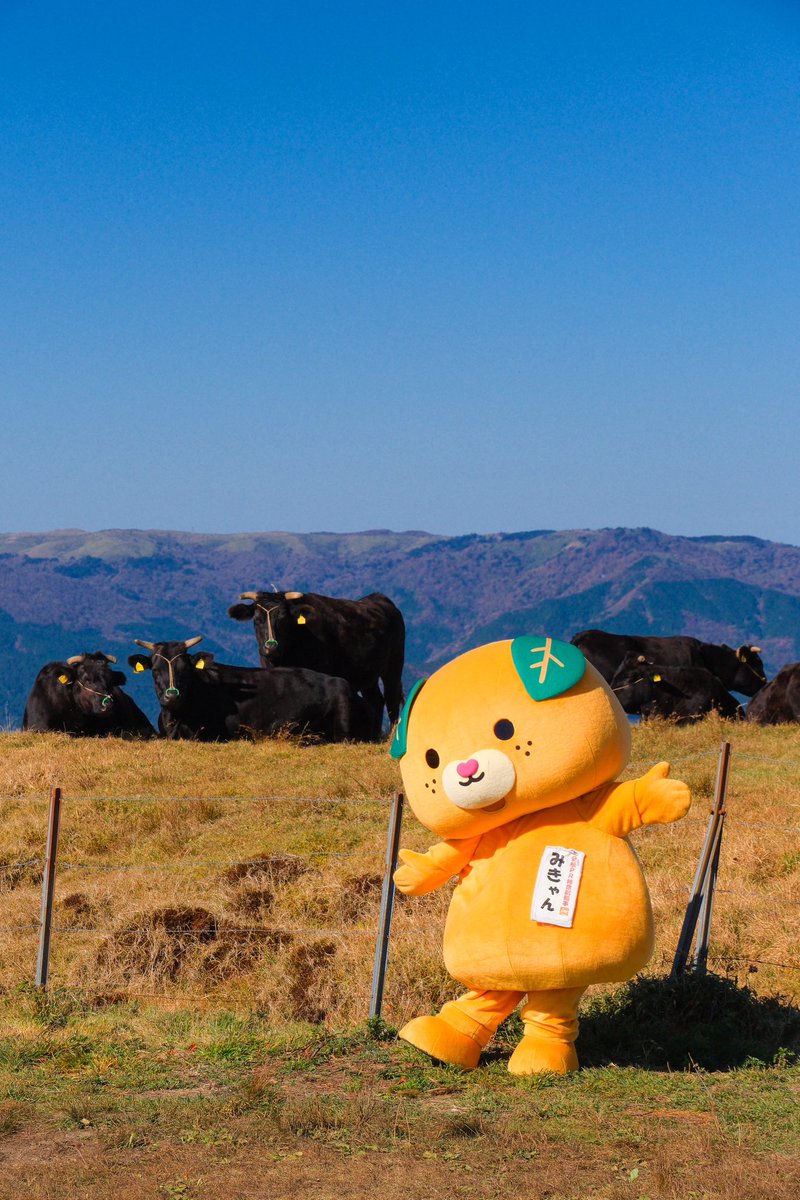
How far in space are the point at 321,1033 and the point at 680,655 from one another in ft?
66.5

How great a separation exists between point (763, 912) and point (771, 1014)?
2.17 m

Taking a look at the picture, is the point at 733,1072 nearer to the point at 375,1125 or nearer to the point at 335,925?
the point at 375,1125

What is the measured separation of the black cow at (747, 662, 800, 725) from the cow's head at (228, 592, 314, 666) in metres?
8.00

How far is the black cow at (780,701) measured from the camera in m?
22.6

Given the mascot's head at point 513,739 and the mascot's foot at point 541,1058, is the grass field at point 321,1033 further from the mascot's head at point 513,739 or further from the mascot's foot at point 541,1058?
the mascot's head at point 513,739

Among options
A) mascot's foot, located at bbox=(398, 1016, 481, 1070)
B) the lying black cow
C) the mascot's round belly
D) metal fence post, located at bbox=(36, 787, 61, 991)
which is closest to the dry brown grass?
metal fence post, located at bbox=(36, 787, 61, 991)

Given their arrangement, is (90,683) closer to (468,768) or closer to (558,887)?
(468,768)

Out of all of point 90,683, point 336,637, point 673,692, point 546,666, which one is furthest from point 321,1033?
point 673,692

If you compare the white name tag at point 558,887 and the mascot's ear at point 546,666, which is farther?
the mascot's ear at point 546,666

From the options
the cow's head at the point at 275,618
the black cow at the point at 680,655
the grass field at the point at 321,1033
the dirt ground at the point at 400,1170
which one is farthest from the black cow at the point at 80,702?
the dirt ground at the point at 400,1170

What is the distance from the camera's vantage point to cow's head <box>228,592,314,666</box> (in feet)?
75.3

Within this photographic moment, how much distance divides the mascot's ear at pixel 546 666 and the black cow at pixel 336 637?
14.2m

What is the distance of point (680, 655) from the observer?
27266mm

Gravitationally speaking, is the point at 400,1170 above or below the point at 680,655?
below
